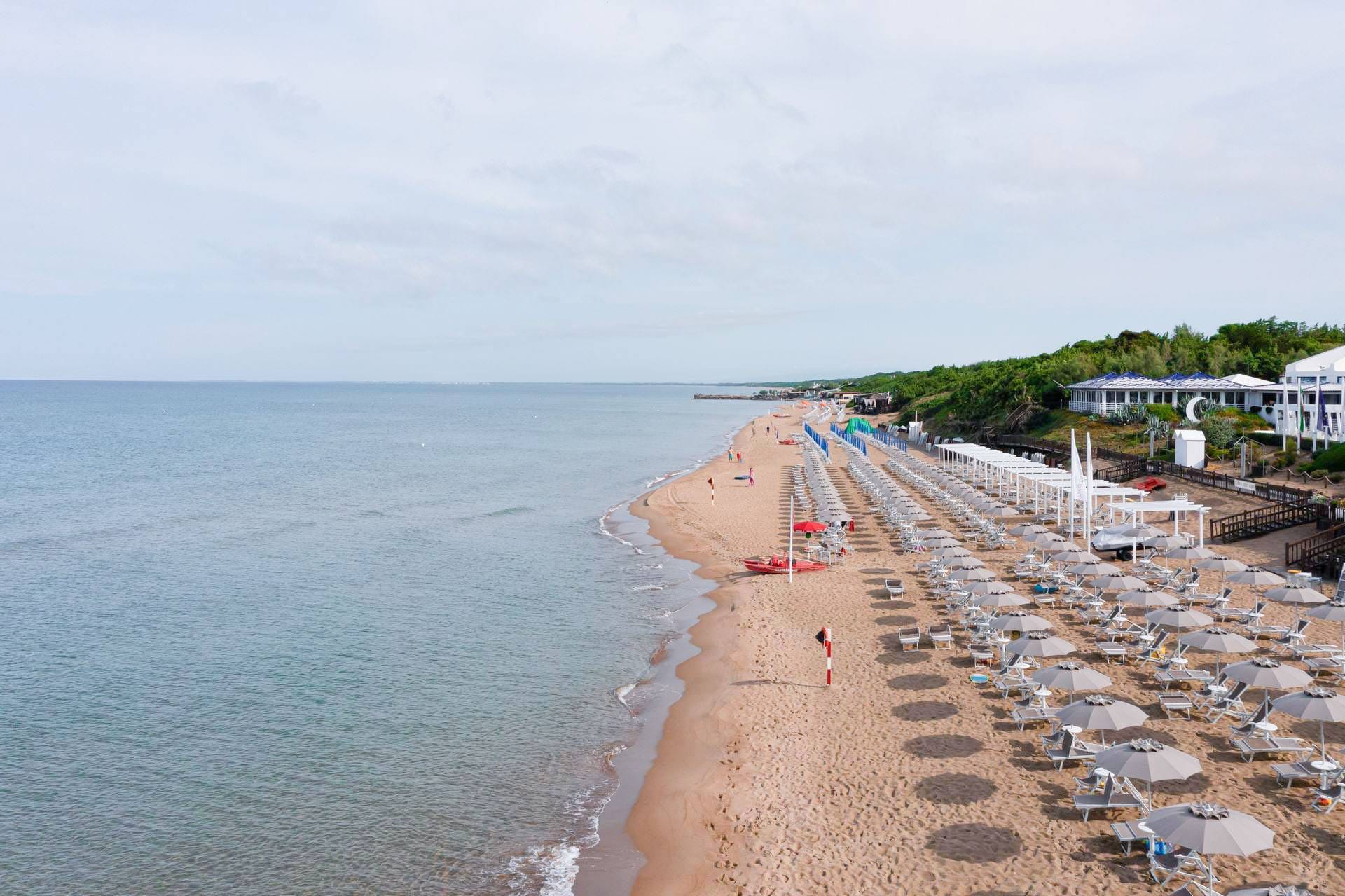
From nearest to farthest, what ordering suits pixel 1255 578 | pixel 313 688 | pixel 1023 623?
pixel 1023 623 → pixel 1255 578 → pixel 313 688

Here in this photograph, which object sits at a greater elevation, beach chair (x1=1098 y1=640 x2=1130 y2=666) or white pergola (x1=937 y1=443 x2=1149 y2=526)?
white pergola (x1=937 y1=443 x2=1149 y2=526)

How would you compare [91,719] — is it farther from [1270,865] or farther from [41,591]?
[1270,865]

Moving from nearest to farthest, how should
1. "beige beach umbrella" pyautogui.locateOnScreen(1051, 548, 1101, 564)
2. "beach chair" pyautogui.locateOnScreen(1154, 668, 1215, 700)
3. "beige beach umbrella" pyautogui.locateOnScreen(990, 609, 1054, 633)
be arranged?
"beach chair" pyautogui.locateOnScreen(1154, 668, 1215, 700), "beige beach umbrella" pyautogui.locateOnScreen(990, 609, 1054, 633), "beige beach umbrella" pyautogui.locateOnScreen(1051, 548, 1101, 564)

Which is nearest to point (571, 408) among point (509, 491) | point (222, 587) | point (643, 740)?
point (509, 491)

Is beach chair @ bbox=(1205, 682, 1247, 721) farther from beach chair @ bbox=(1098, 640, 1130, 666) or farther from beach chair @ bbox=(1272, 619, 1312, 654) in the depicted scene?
beach chair @ bbox=(1272, 619, 1312, 654)

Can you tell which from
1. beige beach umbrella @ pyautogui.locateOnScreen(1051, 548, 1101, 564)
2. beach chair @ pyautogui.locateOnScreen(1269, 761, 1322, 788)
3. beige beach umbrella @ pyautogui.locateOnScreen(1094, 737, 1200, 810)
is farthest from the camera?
beige beach umbrella @ pyautogui.locateOnScreen(1051, 548, 1101, 564)

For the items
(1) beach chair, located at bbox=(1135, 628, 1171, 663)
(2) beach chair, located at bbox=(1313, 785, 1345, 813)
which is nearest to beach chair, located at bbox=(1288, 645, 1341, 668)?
(1) beach chair, located at bbox=(1135, 628, 1171, 663)

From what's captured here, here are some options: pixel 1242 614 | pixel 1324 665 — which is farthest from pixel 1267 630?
pixel 1324 665

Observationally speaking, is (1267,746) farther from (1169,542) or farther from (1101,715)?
(1169,542)
